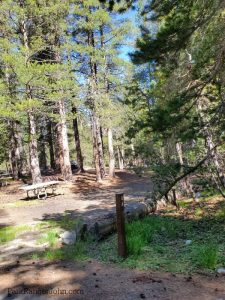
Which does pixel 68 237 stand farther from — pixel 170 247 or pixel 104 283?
pixel 104 283

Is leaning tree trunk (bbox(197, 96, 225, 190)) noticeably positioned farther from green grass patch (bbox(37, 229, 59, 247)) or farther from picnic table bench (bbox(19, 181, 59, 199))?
picnic table bench (bbox(19, 181, 59, 199))

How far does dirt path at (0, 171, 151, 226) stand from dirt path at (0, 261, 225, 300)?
17.6 feet

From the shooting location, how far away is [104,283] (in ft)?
16.8

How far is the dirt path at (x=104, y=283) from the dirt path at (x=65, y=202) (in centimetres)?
536

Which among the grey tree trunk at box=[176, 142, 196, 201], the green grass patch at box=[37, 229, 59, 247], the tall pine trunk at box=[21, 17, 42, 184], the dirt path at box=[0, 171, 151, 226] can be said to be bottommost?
the dirt path at box=[0, 171, 151, 226]

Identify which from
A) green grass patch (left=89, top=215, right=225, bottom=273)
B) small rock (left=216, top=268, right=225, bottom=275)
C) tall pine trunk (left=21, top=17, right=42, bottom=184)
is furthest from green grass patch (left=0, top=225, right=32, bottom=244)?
tall pine trunk (left=21, top=17, right=42, bottom=184)

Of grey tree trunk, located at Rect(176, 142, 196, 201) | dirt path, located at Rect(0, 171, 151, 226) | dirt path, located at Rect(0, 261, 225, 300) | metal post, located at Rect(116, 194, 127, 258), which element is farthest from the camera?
grey tree trunk, located at Rect(176, 142, 196, 201)

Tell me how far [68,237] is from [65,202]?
7534 millimetres

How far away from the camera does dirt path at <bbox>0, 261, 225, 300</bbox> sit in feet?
15.1

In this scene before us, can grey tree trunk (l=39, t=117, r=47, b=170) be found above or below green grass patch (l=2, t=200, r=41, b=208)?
above

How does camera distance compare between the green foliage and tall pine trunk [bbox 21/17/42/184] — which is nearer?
the green foliage

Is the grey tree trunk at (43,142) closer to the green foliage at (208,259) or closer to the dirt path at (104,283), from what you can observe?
the dirt path at (104,283)

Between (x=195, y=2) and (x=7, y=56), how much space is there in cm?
1026

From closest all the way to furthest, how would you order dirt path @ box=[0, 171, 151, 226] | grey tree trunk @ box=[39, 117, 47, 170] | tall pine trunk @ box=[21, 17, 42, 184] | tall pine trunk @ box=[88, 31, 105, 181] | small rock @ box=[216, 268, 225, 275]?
small rock @ box=[216, 268, 225, 275], dirt path @ box=[0, 171, 151, 226], tall pine trunk @ box=[21, 17, 42, 184], tall pine trunk @ box=[88, 31, 105, 181], grey tree trunk @ box=[39, 117, 47, 170]
